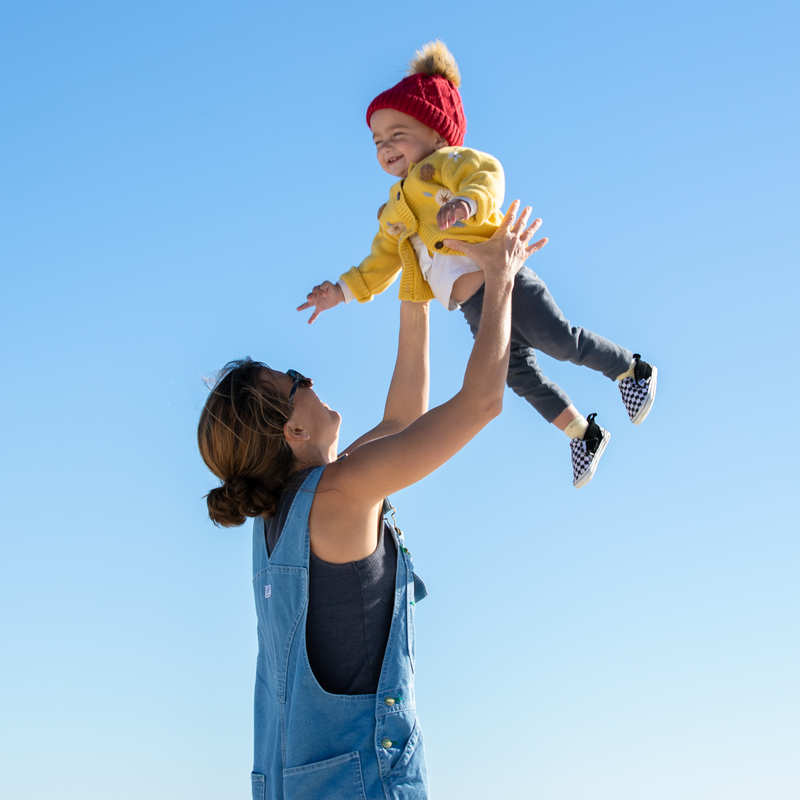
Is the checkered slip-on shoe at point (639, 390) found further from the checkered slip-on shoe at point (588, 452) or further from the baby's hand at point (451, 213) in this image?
the baby's hand at point (451, 213)

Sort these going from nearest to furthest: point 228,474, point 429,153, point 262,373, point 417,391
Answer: point 228,474 < point 262,373 < point 417,391 < point 429,153

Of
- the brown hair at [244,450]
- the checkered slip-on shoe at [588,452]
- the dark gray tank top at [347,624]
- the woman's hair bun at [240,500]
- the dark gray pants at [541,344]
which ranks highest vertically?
the dark gray pants at [541,344]

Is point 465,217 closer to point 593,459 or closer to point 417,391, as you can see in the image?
point 417,391

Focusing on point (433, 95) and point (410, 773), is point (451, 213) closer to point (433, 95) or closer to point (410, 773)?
point (433, 95)

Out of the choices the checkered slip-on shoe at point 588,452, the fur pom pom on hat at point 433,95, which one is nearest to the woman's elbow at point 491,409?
the checkered slip-on shoe at point 588,452

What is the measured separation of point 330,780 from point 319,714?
23 cm

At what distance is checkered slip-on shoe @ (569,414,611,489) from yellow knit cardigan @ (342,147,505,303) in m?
1.21

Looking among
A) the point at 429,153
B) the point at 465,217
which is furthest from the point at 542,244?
the point at 429,153

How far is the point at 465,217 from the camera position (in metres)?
4.14

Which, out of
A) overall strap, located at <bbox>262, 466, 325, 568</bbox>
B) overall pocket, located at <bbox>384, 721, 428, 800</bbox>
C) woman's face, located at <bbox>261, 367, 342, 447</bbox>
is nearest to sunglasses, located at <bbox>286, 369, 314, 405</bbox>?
woman's face, located at <bbox>261, 367, 342, 447</bbox>

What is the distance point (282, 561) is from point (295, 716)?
57cm

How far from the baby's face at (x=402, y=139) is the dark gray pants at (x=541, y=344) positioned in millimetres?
957

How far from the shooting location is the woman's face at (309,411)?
369cm

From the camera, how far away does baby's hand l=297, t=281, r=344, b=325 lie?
511 cm
